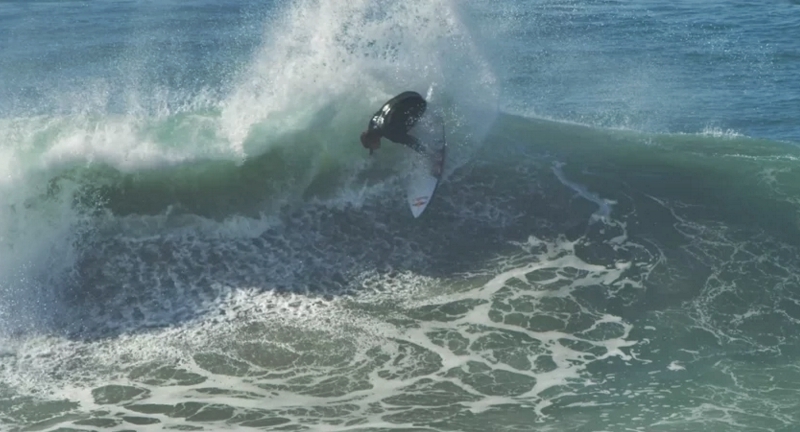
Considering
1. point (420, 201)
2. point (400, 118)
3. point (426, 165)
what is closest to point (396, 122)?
point (400, 118)

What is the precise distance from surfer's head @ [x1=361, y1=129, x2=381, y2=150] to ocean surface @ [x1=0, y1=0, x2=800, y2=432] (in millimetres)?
816

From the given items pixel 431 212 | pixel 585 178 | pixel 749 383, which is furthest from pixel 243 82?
pixel 749 383

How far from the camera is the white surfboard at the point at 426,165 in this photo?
1877 centimetres

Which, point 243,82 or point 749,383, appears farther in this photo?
point 243,82

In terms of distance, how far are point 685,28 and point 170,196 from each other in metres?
16.9

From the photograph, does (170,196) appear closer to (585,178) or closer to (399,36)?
(399,36)

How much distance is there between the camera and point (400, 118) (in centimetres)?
1903

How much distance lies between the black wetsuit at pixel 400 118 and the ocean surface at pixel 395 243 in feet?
2.06

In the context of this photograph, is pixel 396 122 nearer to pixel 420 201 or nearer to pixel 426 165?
pixel 426 165

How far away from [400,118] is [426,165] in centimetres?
101

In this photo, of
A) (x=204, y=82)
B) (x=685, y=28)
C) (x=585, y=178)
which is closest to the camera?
(x=585, y=178)

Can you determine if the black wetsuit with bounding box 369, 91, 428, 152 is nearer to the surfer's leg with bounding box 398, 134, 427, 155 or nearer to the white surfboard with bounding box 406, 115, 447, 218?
the surfer's leg with bounding box 398, 134, 427, 155

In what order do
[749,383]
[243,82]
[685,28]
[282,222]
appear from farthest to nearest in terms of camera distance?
1. [685,28]
2. [243,82]
3. [282,222]
4. [749,383]

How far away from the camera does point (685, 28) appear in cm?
2933
